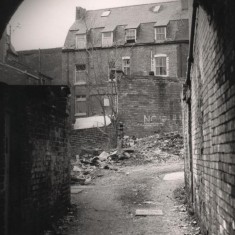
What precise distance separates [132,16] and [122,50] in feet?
14.4

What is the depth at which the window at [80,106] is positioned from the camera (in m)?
29.5

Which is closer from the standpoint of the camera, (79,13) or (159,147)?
(159,147)

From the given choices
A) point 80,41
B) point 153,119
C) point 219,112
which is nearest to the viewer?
point 219,112

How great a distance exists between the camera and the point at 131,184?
12906mm

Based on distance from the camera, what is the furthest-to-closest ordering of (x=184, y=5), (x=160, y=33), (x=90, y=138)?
(x=184, y=5)
(x=160, y=33)
(x=90, y=138)

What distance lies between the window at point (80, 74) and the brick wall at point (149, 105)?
6.81 meters

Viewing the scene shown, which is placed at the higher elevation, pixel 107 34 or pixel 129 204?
pixel 107 34

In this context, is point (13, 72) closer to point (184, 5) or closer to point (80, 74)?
point (80, 74)

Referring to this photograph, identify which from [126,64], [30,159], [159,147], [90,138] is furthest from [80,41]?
[30,159]

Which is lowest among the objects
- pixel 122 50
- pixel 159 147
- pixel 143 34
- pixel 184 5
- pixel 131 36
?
pixel 159 147

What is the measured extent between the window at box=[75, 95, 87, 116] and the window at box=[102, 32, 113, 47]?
506cm

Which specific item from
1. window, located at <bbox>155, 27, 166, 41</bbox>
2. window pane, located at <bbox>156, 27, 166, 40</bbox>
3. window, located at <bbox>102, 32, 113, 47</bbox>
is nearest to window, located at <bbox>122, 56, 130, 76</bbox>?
window, located at <bbox>102, 32, 113, 47</bbox>

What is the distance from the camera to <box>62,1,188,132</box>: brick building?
94.8 feet

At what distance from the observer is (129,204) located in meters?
9.94
